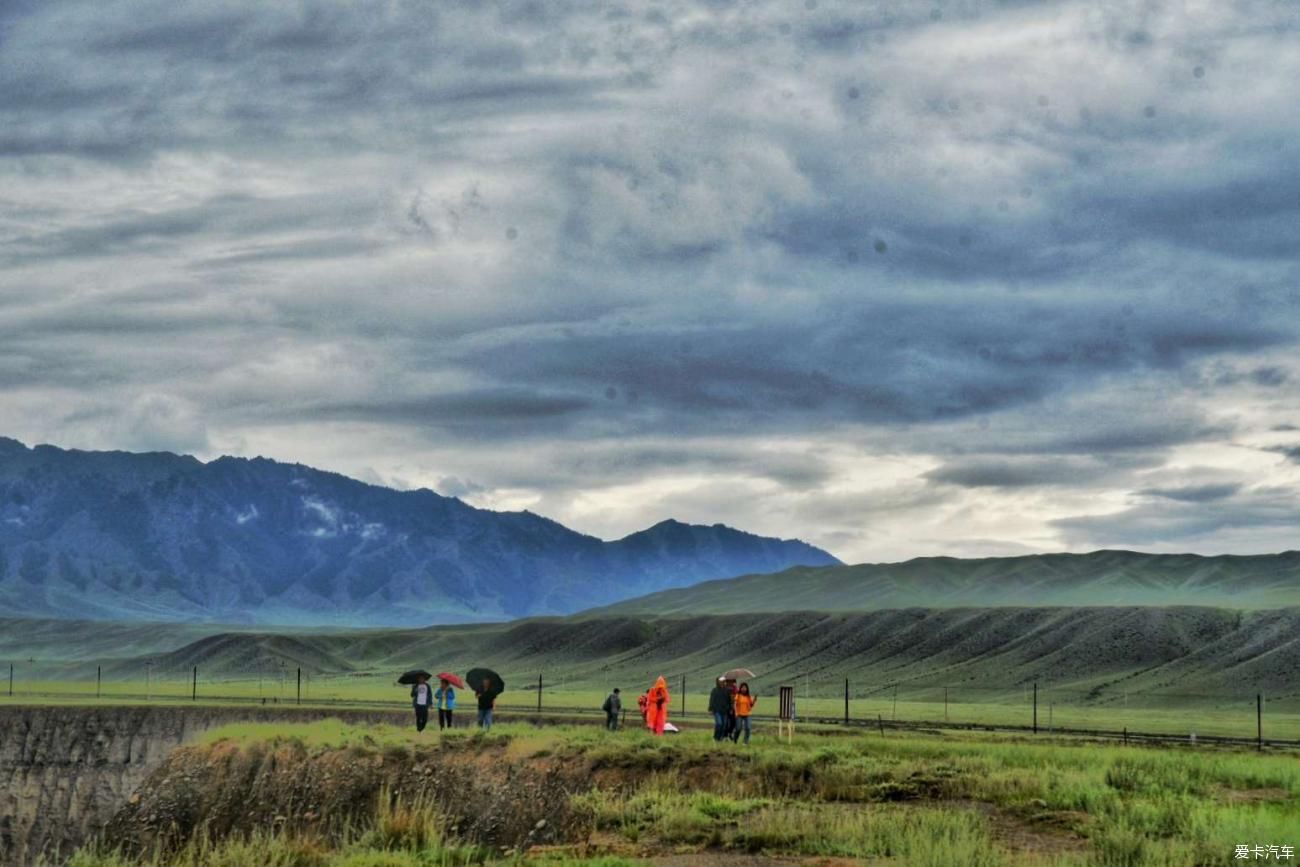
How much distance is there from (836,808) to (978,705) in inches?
3175

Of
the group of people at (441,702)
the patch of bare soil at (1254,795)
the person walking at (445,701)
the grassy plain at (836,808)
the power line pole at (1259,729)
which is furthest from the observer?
the power line pole at (1259,729)

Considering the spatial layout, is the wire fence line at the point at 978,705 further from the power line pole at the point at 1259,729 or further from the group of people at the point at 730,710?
the group of people at the point at 730,710

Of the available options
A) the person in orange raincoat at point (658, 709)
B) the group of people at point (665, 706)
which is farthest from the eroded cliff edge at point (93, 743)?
the person in orange raincoat at point (658, 709)

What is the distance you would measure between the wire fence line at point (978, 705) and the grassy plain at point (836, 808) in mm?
22869

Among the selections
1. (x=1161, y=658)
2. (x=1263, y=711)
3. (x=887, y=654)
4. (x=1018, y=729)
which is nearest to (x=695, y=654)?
(x=887, y=654)

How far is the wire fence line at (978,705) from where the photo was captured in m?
67.9

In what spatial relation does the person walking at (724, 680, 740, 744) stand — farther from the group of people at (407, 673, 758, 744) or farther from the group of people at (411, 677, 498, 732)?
the group of people at (411, 677, 498, 732)

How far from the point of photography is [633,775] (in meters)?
36.2

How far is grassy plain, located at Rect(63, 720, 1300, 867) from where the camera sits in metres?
22.2

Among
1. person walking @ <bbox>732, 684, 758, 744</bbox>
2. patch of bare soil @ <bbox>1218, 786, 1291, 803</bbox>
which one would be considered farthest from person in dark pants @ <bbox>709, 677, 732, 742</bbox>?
patch of bare soil @ <bbox>1218, 786, 1291, 803</bbox>

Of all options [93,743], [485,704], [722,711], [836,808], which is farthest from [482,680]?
[93,743]

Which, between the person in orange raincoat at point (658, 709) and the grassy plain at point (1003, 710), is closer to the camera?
the person in orange raincoat at point (658, 709)

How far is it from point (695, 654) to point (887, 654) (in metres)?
25.5

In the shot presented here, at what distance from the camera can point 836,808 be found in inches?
1118
